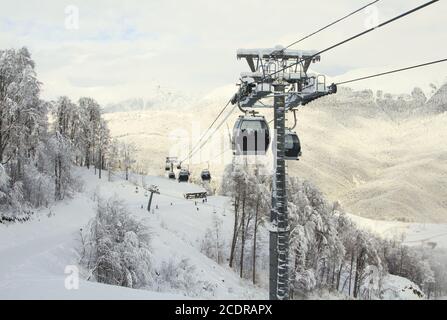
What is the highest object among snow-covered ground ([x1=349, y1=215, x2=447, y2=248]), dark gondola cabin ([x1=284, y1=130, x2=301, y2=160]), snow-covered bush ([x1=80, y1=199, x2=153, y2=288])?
dark gondola cabin ([x1=284, y1=130, x2=301, y2=160])

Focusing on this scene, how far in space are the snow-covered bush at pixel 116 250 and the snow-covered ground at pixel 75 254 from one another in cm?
110

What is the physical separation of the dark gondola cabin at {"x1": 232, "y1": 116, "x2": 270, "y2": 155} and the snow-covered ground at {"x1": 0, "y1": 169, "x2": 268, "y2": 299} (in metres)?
4.77

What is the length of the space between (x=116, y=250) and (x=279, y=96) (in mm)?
12564

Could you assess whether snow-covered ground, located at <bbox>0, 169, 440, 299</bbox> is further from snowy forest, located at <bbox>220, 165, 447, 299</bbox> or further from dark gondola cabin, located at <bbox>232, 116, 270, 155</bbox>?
dark gondola cabin, located at <bbox>232, 116, 270, 155</bbox>

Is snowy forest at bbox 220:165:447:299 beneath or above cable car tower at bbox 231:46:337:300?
beneath

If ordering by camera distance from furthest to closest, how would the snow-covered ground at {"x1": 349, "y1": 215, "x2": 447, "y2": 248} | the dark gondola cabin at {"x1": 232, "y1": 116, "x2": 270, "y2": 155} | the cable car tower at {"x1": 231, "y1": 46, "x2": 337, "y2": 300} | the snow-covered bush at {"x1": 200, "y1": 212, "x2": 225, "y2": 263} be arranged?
the snow-covered ground at {"x1": 349, "y1": 215, "x2": 447, "y2": 248} < the snow-covered bush at {"x1": 200, "y1": 212, "x2": 225, "y2": 263} < the dark gondola cabin at {"x1": 232, "y1": 116, "x2": 270, "y2": 155} < the cable car tower at {"x1": 231, "y1": 46, "x2": 337, "y2": 300}

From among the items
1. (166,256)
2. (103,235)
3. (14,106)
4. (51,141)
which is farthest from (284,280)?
(51,141)

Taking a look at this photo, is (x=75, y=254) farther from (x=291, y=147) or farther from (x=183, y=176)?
(x=183, y=176)

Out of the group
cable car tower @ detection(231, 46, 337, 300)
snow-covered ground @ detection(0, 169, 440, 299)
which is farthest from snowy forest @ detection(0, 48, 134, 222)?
cable car tower @ detection(231, 46, 337, 300)

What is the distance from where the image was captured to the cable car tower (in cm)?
1039

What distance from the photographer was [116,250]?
64.8 ft

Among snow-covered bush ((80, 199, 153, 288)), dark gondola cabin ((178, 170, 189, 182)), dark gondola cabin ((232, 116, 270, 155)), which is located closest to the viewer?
dark gondola cabin ((232, 116, 270, 155))

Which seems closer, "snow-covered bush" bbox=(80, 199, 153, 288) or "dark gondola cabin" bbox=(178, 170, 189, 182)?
"snow-covered bush" bbox=(80, 199, 153, 288)
